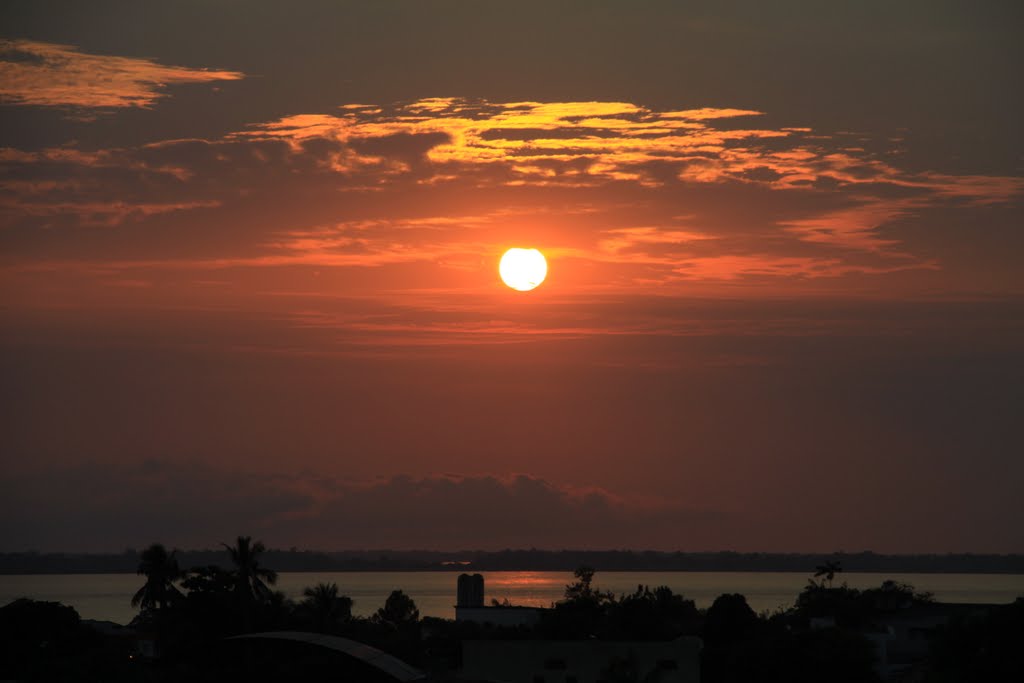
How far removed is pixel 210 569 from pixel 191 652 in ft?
92.7

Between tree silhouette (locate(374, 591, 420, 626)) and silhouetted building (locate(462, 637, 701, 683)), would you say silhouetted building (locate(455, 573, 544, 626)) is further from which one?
silhouetted building (locate(462, 637, 701, 683))

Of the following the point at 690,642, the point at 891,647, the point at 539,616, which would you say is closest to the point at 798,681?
the point at 690,642

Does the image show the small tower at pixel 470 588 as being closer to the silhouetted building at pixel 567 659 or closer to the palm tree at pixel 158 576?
the palm tree at pixel 158 576

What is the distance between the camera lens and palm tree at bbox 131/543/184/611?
377 feet

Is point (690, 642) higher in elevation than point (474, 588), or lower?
lower

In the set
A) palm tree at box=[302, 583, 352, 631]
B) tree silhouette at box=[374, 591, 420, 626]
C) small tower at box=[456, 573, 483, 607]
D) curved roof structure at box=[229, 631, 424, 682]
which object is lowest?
curved roof structure at box=[229, 631, 424, 682]

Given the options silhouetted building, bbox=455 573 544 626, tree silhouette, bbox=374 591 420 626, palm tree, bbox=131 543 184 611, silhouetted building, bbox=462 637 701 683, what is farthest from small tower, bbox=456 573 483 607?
silhouetted building, bbox=462 637 701 683

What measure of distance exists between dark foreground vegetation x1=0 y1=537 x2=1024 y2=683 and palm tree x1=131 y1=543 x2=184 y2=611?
109 millimetres

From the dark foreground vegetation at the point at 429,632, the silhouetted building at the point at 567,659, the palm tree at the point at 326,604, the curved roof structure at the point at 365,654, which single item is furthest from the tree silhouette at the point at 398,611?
the curved roof structure at the point at 365,654

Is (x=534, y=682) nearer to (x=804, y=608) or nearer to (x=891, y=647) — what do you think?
(x=891, y=647)

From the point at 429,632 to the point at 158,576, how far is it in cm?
3172

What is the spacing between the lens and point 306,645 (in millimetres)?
59062

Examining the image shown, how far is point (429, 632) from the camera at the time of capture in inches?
5502

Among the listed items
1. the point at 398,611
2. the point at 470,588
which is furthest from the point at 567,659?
the point at 470,588
